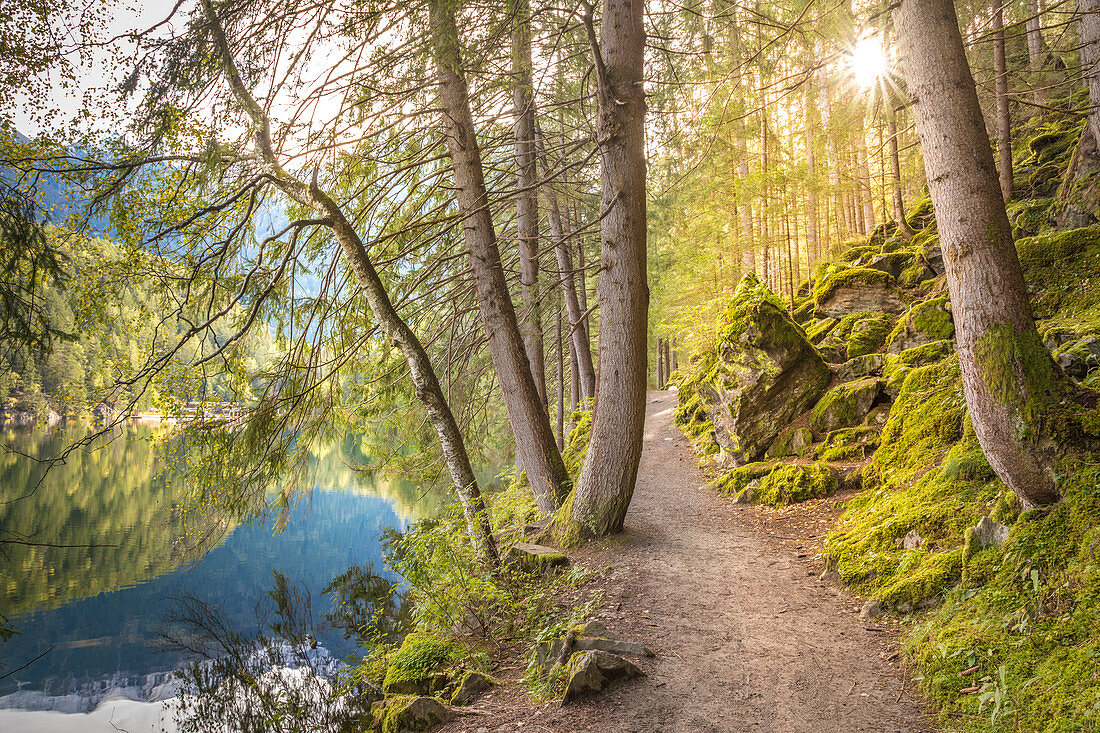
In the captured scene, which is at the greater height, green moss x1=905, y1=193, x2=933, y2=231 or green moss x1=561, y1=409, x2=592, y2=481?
green moss x1=905, y1=193, x2=933, y2=231

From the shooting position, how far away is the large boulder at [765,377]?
8.23 metres

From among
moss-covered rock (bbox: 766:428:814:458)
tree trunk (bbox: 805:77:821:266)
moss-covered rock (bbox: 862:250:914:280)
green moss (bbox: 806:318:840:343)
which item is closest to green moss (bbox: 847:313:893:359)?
green moss (bbox: 806:318:840:343)

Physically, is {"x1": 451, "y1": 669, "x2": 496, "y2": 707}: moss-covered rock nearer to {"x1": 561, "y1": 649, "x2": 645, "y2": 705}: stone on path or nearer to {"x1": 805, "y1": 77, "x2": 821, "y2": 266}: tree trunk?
{"x1": 561, "y1": 649, "x2": 645, "y2": 705}: stone on path

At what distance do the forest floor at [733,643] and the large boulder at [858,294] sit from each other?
4804 mm

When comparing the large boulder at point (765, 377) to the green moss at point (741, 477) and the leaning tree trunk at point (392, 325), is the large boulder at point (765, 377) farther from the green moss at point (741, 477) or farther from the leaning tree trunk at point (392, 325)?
the leaning tree trunk at point (392, 325)

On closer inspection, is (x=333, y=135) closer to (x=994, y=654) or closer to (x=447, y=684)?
(x=447, y=684)

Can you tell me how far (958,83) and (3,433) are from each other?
47.4 m

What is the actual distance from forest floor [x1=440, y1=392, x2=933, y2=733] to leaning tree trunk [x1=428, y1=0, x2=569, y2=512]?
4.31 ft

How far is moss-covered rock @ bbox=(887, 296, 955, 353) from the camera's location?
730 centimetres

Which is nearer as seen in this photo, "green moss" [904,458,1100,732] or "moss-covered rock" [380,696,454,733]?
"green moss" [904,458,1100,732]

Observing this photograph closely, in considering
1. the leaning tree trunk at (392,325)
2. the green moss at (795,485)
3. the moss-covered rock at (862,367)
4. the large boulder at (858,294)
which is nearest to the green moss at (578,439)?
the green moss at (795,485)

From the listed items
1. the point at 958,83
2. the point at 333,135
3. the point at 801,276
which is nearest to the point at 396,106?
the point at 333,135

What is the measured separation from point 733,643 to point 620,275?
352 centimetres

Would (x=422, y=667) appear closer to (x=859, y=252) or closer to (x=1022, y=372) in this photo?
(x=1022, y=372)
